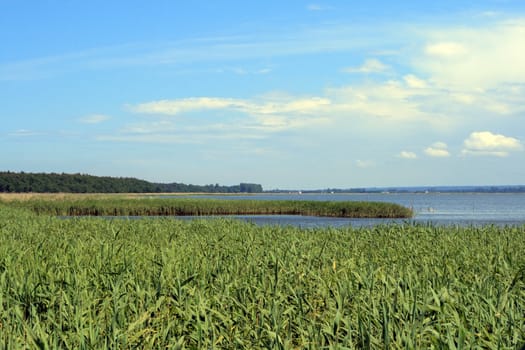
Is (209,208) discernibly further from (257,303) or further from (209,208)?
(257,303)

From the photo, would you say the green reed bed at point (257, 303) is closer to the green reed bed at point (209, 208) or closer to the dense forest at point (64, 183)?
the green reed bed at point (209, 208)

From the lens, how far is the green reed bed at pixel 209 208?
4738 cm

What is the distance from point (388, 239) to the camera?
1223cm

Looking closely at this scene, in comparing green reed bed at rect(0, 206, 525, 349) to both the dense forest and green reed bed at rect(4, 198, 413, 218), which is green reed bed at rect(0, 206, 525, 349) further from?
the dense forest

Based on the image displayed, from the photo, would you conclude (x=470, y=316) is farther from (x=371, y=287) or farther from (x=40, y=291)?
(x=40, y=291)

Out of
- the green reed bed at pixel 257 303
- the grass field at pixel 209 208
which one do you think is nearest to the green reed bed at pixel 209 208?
the grass field at pixel 209 208

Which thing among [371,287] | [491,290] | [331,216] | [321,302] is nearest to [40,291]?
[321,302]

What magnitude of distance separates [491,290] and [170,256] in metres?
4.34

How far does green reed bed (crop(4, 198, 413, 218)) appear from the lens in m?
47.4

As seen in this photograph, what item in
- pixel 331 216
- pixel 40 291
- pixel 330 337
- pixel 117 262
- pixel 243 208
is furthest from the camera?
pixel 243 208

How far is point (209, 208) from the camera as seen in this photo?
50469mm

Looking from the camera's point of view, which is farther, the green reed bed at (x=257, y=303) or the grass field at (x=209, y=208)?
the grass field at (x=209, y=208)

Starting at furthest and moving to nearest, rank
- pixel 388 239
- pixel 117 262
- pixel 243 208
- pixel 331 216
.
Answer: pixel 243 208, pixel 331 216, pixel 388 239, pixel 117 262

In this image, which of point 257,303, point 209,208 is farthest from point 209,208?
point 257,303
